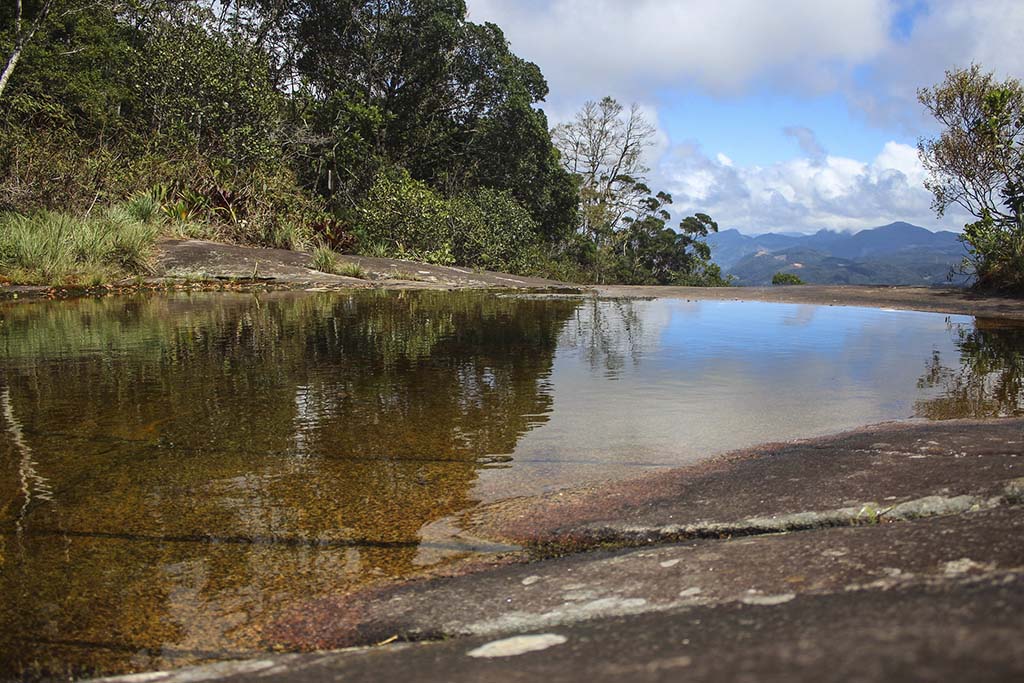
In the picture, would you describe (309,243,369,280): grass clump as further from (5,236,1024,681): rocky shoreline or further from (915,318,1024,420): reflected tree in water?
(5,236,1024,681): rocky shoreline

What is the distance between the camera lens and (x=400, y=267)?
669 inches

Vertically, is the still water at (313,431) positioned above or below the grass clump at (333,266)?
below

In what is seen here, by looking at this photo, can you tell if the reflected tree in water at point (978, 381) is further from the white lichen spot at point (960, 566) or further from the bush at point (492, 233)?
the bush at point (492, 233)

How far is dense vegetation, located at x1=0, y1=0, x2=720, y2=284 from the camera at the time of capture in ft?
56.2

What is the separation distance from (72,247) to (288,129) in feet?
41.3

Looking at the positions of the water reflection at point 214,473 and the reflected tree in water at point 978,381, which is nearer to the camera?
the water reflection at point 214,473

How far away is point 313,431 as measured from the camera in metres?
3.77

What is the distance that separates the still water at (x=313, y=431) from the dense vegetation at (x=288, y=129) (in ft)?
28.0

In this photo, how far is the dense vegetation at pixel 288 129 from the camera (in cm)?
1712

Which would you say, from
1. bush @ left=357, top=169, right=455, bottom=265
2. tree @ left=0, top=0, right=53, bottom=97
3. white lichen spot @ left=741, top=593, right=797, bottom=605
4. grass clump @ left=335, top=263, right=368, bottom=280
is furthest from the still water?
bush @ left=357, top=169, right=455, bottom=265

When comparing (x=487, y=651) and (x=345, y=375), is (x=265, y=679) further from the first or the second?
(x=345, y=375)

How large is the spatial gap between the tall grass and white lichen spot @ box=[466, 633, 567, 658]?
510 inches

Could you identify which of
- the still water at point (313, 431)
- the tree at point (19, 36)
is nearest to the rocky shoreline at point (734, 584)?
the still water at point (313, 431)

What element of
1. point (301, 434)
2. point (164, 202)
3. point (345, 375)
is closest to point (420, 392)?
point (345, 375)
